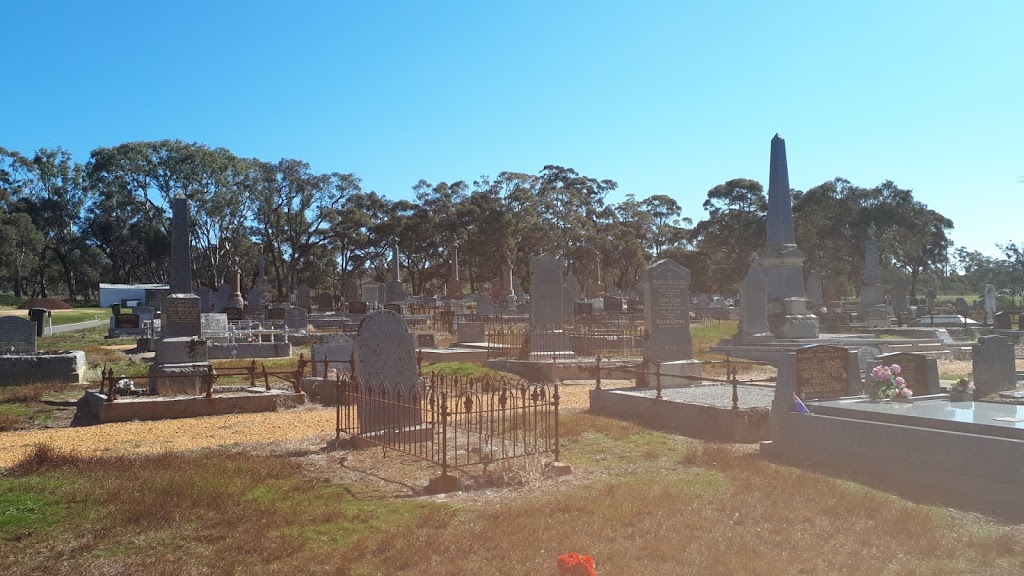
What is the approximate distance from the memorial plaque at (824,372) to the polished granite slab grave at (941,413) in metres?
0.24

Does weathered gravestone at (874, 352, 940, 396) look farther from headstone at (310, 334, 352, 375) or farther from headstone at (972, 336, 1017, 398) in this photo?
headstone at (310, 334, 352, 375)

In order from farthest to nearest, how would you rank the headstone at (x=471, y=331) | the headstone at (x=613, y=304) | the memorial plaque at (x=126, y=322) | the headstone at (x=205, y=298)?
the headstone at (x=205, y=298) < the headstone at (x=613, y=304) < the memorial plaque at (x=126, y=322) < the headstone at (x=471, y=331)

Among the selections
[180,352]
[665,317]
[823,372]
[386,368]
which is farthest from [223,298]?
[823,372]

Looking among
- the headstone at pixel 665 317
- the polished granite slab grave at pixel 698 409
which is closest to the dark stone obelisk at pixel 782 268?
the headstone at pixel 665 317

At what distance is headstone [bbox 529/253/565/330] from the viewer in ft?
72.4

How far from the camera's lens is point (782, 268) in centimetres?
2559

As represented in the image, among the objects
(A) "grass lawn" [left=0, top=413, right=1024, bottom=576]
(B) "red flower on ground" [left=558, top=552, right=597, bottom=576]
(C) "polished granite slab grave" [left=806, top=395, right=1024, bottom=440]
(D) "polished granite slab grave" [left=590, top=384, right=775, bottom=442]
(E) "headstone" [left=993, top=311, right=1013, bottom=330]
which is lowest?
(A) "grass lawn" [left=0, top=413, right=1024, bottom=576]

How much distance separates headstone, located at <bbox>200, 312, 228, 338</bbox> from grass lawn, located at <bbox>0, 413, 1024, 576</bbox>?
17.7 meters

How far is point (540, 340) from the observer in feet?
66.8

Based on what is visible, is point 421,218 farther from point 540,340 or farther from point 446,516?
point 446,516

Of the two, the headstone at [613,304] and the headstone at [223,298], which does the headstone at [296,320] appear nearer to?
the headstone at [223,298]

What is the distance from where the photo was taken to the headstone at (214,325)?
2542cm

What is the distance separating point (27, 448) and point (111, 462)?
2.36 metres

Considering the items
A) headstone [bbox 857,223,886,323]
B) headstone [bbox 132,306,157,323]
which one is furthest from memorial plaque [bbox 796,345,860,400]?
headstone [bbox 132,306,157,323]
